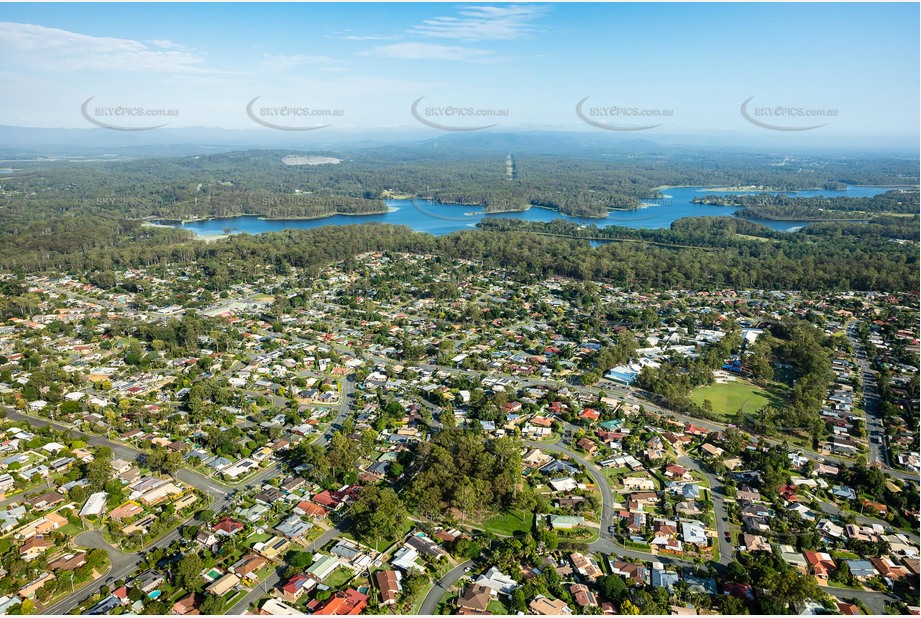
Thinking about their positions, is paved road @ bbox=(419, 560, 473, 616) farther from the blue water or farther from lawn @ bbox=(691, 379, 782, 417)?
the blue water

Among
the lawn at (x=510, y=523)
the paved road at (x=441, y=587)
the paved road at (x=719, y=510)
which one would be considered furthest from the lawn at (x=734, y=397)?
the paved road at (x=441, y=587)

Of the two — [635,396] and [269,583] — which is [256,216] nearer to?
[635,396]

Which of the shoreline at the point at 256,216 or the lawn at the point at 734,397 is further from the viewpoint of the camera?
the shoreline at the point at 256,216

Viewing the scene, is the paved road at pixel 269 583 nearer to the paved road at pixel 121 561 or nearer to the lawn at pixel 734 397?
the paved road at pixel 121 561

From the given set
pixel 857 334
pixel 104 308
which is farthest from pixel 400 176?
A: pixel 857 334

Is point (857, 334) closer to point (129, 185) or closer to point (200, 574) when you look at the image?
point (200, 574)

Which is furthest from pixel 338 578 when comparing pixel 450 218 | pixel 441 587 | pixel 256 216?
pixel 256 216
